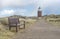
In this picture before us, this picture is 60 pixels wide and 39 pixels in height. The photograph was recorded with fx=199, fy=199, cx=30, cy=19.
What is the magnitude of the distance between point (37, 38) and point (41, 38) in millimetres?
258

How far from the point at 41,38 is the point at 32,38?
57cm

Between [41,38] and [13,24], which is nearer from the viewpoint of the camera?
[41,38]

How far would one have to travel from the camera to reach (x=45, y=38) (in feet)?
41.0

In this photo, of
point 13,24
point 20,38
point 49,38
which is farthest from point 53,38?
point 13,24

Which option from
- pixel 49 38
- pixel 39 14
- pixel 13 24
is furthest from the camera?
pixel 39 14

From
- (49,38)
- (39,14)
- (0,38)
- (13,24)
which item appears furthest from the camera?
(39,14)

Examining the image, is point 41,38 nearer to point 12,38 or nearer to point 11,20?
point 12,38

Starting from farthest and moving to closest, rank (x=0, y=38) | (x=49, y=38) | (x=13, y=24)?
(x=13, y=24), (x=49, y=38), (x=0, y=38)

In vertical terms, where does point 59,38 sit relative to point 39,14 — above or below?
above

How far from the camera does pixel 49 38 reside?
12461 millimetres

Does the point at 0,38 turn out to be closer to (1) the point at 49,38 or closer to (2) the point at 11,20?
(1) the point at 49,38

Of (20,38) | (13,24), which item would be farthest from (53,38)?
(13,24)

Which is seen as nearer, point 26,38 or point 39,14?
point 26,38

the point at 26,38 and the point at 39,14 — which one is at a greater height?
the point at 26,38
